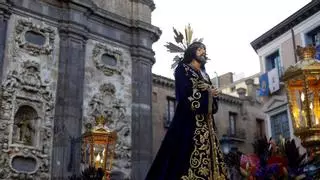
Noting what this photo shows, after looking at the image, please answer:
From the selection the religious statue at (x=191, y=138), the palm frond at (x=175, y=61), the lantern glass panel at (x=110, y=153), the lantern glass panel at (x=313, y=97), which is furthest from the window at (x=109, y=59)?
the religious statue at (x=191, y=138)

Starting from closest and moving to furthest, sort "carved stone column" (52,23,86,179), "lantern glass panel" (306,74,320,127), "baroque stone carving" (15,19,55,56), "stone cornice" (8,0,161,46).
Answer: "lantern glass panel" (306,74,320,127), "carved stone column" (52,23,86,179), "baroque stone carving" (15,19,55,56), "stone cornice" (8,0,161,46)

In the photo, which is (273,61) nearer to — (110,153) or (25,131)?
(110,153)

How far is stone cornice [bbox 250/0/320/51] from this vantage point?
931 inches

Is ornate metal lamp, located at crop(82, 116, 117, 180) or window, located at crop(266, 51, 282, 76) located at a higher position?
window, located at crop(266, 51, 282, 76)

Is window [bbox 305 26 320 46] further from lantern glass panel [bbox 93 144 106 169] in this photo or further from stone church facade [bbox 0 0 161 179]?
lantern glass panel [bbox 93 144 106 169]

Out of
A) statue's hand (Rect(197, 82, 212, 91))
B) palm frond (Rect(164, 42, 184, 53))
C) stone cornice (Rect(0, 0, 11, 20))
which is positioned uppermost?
stone cornice (Rect(0, 0, 11, 20))

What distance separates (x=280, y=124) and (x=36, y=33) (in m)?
14.3

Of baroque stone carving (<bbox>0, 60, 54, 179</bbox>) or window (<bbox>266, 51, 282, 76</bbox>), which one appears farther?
window (<bbox>266, 51, 282, 76</bbox>)

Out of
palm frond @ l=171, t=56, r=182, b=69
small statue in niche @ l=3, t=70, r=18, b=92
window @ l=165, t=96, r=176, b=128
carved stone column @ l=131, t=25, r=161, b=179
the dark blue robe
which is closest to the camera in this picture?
the dark blue robe

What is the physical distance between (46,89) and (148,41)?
6431 millimetres

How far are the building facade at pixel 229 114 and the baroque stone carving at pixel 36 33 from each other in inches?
478

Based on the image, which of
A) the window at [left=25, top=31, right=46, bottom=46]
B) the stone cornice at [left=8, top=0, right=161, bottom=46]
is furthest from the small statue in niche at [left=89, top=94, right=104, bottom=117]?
the window at [left=25, top=31, right=46, bottom=46]

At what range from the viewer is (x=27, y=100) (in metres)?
17.6

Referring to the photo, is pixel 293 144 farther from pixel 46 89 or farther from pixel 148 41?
pixel 148 41
